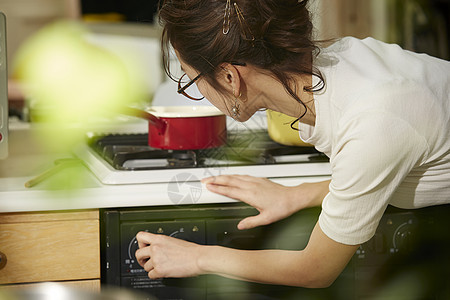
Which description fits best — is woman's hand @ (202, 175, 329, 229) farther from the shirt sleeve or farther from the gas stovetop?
the shirt sleeve

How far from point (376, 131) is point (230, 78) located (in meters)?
0.26

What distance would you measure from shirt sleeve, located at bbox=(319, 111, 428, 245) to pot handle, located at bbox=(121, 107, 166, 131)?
418 millimetres

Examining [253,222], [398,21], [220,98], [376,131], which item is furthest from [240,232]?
[398,21]

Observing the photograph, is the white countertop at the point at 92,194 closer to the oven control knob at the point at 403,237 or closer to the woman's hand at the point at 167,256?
the woman's hand at the point at 167,256

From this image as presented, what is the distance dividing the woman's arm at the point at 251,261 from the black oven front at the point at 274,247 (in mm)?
44

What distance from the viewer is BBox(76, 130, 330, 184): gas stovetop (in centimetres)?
110

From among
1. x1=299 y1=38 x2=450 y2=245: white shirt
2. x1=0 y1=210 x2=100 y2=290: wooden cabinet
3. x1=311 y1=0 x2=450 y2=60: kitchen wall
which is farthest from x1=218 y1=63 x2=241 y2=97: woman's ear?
x1=311 y1=0 x2=450 y2=60: kitchen wall

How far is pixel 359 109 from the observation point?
2.80ft

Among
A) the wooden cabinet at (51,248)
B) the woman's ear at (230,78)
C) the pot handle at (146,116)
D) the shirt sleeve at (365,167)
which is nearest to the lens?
the shirt sleeve at (365,167)

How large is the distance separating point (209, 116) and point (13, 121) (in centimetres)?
93

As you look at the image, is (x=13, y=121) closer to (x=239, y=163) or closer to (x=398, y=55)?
(x=239, y=163)

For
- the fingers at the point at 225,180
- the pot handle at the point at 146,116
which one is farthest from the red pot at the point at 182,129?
the fingers at the point at 225,180

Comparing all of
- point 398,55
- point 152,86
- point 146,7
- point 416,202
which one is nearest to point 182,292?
point 416,202

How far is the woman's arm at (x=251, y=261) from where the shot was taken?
0.95 metres
